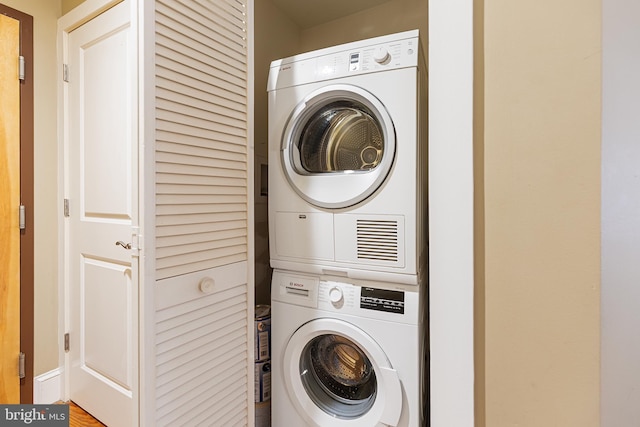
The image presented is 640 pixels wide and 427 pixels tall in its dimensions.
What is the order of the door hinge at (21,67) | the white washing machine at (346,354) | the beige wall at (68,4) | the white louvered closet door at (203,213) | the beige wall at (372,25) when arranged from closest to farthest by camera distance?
the white louvered closet door at (203,213), the white washing machine at (346,354), the door hinge at (21,67), the beige wall at (68,4), the beige wall at (372,25)

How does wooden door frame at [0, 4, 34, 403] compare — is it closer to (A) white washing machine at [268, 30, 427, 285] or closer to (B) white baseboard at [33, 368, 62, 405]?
(B) white baseboard at [33, 368, 62, 405]

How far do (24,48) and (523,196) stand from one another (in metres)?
2.11

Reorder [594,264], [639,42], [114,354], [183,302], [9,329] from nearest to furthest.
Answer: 1. [594,264]
2. [639,42]
3. [183,302]
4. [114,354]
5. [9,329]

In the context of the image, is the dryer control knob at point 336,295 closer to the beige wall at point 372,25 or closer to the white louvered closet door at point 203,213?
the white louvered closet door at point 203,213

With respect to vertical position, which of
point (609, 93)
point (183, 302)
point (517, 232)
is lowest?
point (183, 302)

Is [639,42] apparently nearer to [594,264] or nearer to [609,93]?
[609,93]

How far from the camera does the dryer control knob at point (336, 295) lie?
138 cm

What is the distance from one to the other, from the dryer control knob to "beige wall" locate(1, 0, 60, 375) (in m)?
1.39

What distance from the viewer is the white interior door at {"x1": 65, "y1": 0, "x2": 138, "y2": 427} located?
134cm

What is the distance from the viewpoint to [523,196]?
2.75 feet

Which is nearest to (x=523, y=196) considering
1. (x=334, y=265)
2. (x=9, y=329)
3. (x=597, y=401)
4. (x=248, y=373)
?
(x=597, y=401)

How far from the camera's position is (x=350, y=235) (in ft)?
4.51

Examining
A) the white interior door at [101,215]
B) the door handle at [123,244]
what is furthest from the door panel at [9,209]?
the door handle at [123,244]

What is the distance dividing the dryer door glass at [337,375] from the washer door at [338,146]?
65 cm
